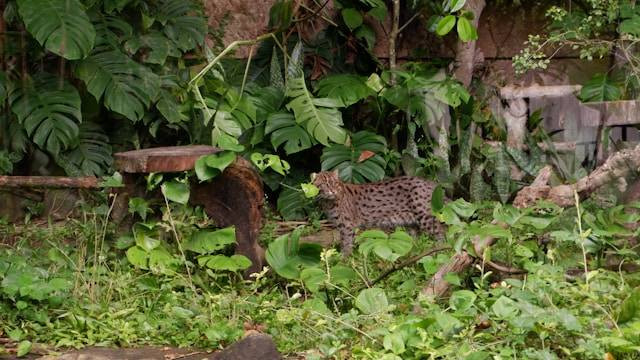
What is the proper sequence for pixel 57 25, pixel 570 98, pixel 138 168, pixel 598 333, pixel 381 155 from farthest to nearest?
pixel 570 98 → pixel 381 155 → pixel 57 25 → pixel 138 168 → pixel 598 333

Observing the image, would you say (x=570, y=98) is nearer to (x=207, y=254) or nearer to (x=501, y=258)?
(x=501, y=258)

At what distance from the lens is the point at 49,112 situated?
754 cm

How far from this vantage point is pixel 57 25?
283 inches

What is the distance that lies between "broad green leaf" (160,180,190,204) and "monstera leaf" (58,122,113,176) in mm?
2152

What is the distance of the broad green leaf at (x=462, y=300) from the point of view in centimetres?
458

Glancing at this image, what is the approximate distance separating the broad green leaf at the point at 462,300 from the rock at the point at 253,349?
2.95ft

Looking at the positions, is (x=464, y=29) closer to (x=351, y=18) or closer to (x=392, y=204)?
(x=392, y=204)

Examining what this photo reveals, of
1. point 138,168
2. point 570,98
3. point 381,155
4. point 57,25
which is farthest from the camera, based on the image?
point 570,98

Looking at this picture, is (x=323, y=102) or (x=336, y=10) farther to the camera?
(x=336, y=10)

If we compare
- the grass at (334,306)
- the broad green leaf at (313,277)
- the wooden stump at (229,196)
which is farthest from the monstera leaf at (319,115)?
the broad green leaf at (313,277)

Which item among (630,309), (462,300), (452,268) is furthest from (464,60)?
(630,309)

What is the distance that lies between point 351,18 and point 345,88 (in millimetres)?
699

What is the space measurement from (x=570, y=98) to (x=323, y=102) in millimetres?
→ 2385

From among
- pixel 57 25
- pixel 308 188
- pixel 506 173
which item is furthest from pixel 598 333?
pixel 57 25
